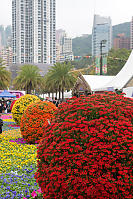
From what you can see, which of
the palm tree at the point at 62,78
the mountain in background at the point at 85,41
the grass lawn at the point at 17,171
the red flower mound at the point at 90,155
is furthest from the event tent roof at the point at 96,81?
the mountain in background at the point at 85,41

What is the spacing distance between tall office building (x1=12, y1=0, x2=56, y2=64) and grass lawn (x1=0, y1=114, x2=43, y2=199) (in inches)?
5096

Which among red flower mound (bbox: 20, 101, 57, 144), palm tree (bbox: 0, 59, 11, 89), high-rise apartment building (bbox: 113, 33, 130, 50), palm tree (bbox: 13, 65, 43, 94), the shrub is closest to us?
red flower mound (bbox: 20, 101, 57, 144)

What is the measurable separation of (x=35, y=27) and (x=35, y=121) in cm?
13223

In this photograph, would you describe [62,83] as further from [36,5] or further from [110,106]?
[36,5]

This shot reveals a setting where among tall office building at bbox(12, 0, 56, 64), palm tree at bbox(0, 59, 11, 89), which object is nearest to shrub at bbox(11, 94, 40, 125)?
palm tree at bbox(0, 59, 11, 89)

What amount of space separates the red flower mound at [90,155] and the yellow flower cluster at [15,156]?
138 inches

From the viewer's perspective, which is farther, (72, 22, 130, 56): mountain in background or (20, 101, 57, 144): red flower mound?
(72, 22, 130, 56): mountain in background

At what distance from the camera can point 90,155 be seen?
11.8ft

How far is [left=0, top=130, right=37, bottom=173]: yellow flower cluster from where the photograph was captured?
7468 millimetres

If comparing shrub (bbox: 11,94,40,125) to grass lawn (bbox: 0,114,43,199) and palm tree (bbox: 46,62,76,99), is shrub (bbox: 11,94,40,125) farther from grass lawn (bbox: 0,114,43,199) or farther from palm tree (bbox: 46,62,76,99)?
palm tree (bbox: 46,62,76,99)

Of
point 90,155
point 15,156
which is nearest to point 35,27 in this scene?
point 15,156

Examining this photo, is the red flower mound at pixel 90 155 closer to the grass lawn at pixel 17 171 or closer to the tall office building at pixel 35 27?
the grass lawn at pixel 17 171

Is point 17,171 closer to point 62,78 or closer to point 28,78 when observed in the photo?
point 62,78

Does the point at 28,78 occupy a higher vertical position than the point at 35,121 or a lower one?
higher
